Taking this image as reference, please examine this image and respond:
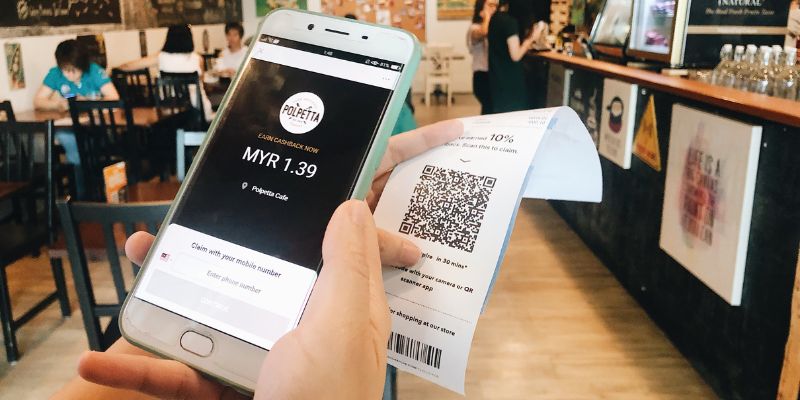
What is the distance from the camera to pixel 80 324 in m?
2.79

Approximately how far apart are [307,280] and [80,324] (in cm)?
252

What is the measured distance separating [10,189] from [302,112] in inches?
91.6

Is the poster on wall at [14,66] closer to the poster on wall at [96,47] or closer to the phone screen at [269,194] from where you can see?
the poster on wall at [96,47]

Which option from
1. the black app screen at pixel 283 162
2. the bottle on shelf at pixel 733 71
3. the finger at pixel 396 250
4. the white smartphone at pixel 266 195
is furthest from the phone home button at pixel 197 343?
the bottle on shelf at pixel 733 71

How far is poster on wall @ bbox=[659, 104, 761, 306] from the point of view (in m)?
1.86

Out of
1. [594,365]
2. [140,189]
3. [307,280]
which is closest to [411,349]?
[307,280]

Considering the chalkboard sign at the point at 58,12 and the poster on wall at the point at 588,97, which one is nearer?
the poster on wall at the point at 588,97

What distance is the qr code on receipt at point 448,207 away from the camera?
0.67 meters

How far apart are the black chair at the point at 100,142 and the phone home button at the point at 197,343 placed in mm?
3051

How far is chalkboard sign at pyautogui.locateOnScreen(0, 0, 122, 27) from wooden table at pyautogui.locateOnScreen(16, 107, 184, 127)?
0.67 metres

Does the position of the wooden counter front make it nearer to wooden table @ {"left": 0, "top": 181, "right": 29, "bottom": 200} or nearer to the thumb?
the thumb

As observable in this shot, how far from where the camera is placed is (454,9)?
10.2 m

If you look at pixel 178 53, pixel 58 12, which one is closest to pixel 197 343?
pixel 58 12

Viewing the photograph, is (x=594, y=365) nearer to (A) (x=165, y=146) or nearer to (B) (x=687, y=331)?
(B) (x=687, y=331)
